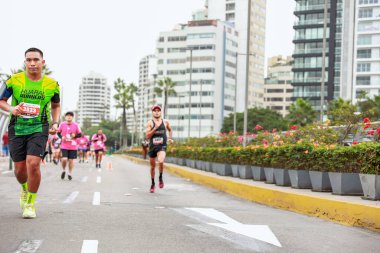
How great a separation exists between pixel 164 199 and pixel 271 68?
169 metres

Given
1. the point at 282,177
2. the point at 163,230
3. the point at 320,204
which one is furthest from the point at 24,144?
the point at 282,177

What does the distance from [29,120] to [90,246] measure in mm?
2452

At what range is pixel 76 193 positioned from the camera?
38.6 ft

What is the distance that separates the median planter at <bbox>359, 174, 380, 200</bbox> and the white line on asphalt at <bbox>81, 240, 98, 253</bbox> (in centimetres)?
500

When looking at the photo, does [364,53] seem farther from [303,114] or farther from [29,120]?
[29,120]

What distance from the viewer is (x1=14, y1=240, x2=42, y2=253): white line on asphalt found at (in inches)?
201

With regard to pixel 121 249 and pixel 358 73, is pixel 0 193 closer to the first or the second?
pixel 121 249

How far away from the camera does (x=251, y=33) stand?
488 ft

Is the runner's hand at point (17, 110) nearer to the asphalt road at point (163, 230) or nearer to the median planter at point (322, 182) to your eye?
the asphalt road at point (163, 230)

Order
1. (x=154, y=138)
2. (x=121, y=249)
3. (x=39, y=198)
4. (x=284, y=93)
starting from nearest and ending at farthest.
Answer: (x=121, y=249)
(x=39, y=198)
(x=154, y=138)
(x=284, y=93)

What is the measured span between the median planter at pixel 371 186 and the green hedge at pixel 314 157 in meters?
0.09

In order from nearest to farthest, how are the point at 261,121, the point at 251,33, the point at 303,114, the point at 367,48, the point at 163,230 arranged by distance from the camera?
the point at 163,230
the point at 303,114
the point at 367,48
the point at 261,121
the point at 251,33

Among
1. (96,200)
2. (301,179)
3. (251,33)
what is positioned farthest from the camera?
(251,33)

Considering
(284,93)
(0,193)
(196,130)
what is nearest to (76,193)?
(0,193)
